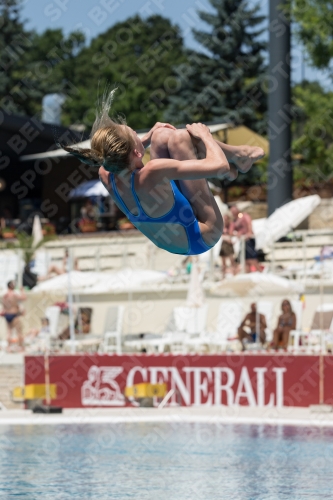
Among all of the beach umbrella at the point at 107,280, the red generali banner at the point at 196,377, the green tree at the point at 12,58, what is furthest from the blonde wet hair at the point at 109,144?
the green tree at the point at 12,58

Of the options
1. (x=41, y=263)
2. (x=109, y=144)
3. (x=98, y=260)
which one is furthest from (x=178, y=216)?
(x=41, y=263)

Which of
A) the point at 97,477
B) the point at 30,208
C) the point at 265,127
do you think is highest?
the point at 265,127

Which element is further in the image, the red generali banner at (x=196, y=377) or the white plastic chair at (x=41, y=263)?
→ the white plastic chair at (x=41, y=263)

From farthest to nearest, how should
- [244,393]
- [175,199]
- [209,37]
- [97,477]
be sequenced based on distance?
[209,37]
[244,393]
[97,477]
[175,199]

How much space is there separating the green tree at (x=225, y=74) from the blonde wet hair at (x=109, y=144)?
3262 cm

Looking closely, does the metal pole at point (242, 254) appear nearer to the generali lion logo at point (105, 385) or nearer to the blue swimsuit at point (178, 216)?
the generali lion logo at point (105, 385)

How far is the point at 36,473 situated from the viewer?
8641 millimetres

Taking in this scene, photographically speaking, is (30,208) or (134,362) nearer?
(134,362)

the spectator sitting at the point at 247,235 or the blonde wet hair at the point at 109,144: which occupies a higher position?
the spectator sitting at the point at 247,235

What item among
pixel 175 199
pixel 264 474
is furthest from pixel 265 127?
pixel 175 199

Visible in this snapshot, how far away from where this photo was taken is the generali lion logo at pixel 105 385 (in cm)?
1429

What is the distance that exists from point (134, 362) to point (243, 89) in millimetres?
26334

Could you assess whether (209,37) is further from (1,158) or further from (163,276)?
(163,276)

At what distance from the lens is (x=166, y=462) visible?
938 centimetres
